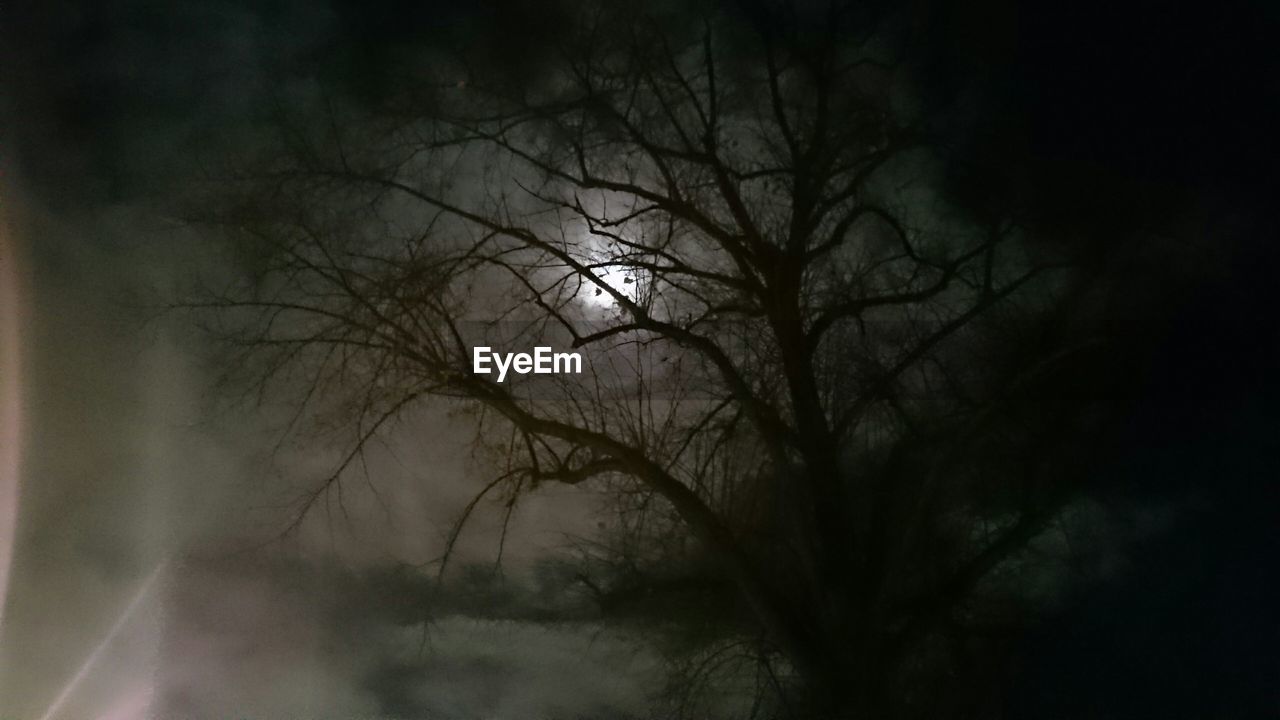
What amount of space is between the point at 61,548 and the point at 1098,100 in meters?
2.12

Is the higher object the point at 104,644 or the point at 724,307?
the point at 724,307

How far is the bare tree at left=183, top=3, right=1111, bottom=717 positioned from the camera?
1618 millimetres

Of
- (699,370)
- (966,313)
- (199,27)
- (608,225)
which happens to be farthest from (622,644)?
(199,27)

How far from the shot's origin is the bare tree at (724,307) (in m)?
1.62

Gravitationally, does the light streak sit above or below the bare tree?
below

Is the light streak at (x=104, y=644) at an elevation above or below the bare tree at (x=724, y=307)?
below

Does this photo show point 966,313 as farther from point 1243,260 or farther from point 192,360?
point 192,360

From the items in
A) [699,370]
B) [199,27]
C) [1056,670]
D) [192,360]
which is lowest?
[1056,670]

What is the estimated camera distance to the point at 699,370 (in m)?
1.63

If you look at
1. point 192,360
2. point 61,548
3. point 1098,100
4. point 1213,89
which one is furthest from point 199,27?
point 1213,89

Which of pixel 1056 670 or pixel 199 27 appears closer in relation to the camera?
pixel 1056 670

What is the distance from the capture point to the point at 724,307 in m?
1.65

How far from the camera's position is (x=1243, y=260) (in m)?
1.71

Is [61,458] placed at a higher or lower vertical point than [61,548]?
higher
